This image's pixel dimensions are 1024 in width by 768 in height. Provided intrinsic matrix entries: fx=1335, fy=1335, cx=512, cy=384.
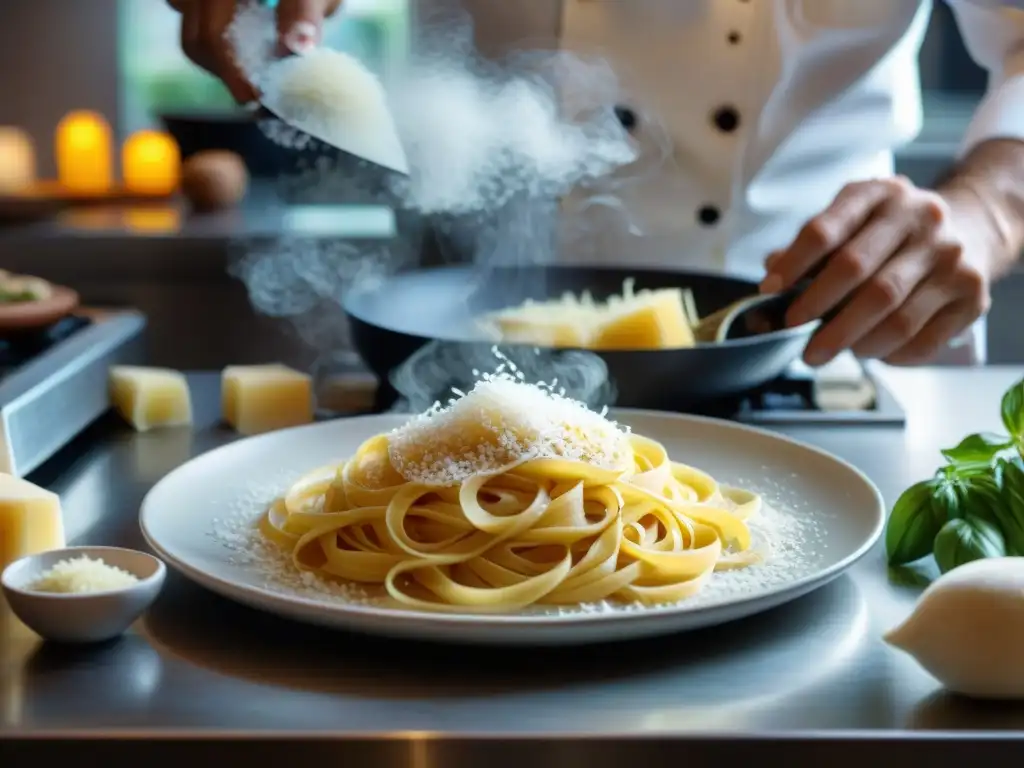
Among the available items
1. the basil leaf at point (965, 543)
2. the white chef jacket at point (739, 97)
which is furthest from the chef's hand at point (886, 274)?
the basil leaf at point (965, 543)

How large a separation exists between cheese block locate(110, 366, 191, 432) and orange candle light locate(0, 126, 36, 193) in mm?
2289

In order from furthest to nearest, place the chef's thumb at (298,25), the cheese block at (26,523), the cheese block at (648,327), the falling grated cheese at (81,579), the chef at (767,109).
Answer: the chef at (767,109), the cheese block at (648,327), the chef's thumb at (298,25), the cheese block at (26,523), the falling grated cheese at (81,579)

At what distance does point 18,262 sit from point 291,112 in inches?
89.2

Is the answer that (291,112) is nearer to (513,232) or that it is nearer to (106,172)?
(513,232)

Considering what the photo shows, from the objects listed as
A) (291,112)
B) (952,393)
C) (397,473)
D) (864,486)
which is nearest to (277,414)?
(291,112)

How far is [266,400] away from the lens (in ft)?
5.52

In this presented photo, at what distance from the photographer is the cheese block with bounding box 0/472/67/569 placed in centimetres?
107

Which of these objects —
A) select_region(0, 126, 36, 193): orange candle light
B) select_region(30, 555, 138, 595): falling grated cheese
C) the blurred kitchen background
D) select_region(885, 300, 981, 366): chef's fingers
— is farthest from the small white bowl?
select_region(0, 126, 36, 193): orange candle light

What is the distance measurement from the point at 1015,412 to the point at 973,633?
37 cm

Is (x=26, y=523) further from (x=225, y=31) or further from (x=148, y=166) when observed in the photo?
(x=148, y=166)

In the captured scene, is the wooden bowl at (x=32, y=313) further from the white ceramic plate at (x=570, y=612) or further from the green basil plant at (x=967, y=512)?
the green basil plant at (x=967, y=512)

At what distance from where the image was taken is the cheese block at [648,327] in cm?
165

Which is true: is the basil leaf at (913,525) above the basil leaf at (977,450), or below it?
below

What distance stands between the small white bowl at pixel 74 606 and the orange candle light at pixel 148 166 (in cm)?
306
